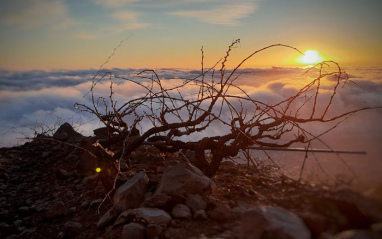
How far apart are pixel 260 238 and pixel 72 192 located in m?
3.80

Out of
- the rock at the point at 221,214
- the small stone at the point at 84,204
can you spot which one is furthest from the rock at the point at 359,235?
the small stone at the point at 84,204

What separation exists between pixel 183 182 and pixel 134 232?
0.69 m

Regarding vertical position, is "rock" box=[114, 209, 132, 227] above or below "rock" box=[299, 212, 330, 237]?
below

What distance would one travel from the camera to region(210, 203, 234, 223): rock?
8.09 ft

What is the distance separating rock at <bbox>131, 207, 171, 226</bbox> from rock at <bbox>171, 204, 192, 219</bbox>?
0.07 meters

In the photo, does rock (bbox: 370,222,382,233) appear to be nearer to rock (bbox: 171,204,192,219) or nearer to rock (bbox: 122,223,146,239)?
rock (bbox: 171,204,192,219)

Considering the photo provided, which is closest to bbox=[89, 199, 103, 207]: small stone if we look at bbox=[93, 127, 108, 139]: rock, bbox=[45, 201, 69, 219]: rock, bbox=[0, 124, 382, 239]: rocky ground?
bbox=[0, 124, 382, 239]: rocky ground

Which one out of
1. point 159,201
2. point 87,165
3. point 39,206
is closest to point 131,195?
point 159,201

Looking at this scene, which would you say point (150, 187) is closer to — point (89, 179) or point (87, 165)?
point (89, 179)

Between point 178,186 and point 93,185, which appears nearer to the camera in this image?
point 178,186

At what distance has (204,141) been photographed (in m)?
4.05

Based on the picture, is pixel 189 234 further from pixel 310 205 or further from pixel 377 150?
pixel 377 150

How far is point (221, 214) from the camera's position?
2.53 meters

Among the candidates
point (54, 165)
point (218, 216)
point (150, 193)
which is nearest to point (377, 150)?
point (218, 216)
